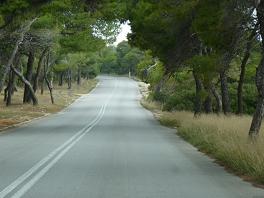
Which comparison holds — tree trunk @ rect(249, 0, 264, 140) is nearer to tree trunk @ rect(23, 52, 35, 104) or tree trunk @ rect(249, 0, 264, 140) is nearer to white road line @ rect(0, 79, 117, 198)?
white road line @ rect(0, 79, 117, 198)

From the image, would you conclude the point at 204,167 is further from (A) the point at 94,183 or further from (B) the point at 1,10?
(B) the point at 1,10

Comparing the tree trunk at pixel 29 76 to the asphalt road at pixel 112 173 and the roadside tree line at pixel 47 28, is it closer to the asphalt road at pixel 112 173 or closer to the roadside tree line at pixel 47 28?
the roadside tree line at pixel 47 28

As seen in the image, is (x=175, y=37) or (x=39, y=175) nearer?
(x=39, y=175)

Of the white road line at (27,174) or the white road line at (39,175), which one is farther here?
the white road line at (27,174)

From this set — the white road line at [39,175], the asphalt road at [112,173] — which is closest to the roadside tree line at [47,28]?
the asphalt road at [112,173]

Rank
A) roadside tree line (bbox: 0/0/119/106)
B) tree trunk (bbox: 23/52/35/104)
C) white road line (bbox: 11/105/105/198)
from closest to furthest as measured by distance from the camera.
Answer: white road line (bbox: 11/105/105/198), roadside tree line (bbox: 0/0/119/106), tree trunk (bbox: 23/52/35/104)

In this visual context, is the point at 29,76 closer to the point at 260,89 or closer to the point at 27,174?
the point at 260,89

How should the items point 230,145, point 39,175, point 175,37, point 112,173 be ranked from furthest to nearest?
1. point 175,37
2. point 230,145
3. point 112,173
4. point 39,175

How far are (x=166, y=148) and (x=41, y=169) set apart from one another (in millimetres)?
7298

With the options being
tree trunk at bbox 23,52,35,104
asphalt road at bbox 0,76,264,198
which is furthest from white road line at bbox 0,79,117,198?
tree trunk at bbox 23,52,35,104

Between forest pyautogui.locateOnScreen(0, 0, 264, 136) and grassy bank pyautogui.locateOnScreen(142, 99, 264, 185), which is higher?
forest pyautogui.locateOnScreen(0, 0, 264, 136)

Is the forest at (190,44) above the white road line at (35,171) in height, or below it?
above

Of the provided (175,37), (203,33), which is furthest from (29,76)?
(203,33)

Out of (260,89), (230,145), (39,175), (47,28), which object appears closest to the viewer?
(39,175)
